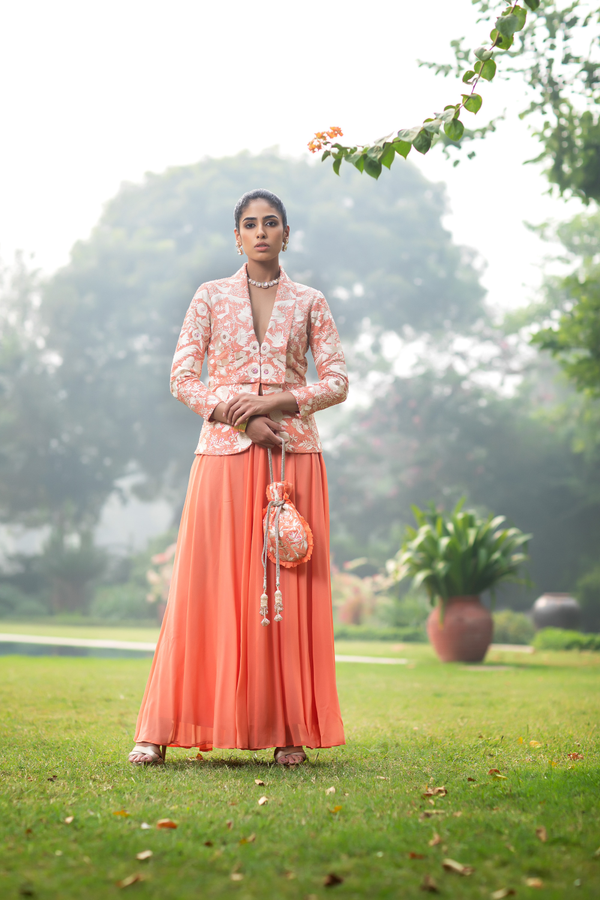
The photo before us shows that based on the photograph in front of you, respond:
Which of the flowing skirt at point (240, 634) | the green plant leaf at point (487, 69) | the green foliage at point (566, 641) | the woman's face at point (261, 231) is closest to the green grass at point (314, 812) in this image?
the flowing skirt at point (240, 634)

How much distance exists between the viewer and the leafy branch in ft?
8.91

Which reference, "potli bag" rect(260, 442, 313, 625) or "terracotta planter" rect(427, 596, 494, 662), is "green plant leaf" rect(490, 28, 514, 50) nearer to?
"potli bag" rect(260, 442, 313, 625)

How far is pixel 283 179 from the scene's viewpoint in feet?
75.5

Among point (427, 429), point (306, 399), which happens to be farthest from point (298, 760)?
point (427, 429)

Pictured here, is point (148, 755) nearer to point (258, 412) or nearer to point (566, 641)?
point (258, 412)

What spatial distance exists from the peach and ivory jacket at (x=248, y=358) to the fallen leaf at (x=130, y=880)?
1673mm

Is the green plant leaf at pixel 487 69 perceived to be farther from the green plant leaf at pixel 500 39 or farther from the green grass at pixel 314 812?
the green grass at pixel 314 812

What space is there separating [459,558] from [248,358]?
5.13 m

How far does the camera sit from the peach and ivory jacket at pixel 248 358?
308cm

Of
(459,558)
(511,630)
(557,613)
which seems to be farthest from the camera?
(557,613)

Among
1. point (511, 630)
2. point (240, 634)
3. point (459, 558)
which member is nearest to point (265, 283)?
point (240, 634)

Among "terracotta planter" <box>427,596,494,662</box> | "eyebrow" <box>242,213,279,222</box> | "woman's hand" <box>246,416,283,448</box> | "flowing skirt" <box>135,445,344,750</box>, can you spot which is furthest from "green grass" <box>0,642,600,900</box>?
"terracotta planter" <box>427,596,494,662</box>

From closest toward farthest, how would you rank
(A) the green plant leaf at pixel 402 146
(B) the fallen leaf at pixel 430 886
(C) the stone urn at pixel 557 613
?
(B) the fallen leaf at pixel 430 886, (A) the green plant leaf at pixel 402 146, (C) the stone urn at pixel 557 613

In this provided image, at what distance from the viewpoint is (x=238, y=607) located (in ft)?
9.69
